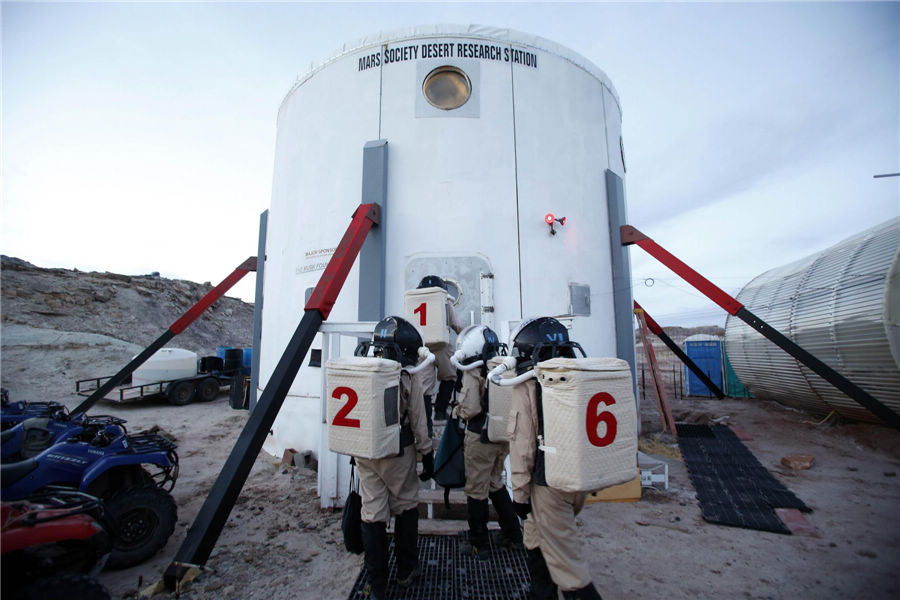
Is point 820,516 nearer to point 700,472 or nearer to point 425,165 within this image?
point 700,472

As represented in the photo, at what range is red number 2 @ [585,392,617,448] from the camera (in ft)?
8.69

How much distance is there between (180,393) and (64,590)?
40.0 feet

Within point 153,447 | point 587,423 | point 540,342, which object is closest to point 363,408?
point 540,342

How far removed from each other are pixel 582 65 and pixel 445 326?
644cm

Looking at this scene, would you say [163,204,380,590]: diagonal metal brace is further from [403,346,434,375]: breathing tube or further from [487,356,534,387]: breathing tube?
[487,356,534,387]: breathing tube

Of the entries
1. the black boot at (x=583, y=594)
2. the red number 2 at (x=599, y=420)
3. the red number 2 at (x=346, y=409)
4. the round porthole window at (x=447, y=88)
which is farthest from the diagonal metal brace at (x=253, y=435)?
the red number 2 at (x=599, y=420)

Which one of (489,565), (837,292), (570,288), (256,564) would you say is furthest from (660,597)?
(837,292)

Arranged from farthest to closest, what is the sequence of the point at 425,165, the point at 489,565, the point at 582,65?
the point at 582,65
the point at 425,165
the point at 489,565

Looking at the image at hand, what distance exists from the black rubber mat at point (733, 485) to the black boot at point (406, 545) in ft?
12.3

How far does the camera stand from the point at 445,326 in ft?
15.9

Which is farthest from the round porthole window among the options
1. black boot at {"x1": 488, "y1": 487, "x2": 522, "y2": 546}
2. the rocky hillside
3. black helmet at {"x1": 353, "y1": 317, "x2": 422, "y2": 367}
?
the rocky hillside

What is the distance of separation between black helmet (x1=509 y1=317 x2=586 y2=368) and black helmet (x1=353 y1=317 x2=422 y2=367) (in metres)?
1.00

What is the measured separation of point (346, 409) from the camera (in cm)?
330

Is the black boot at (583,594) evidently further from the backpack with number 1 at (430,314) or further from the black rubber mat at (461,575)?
the backpack with number 1 at (430,314)
